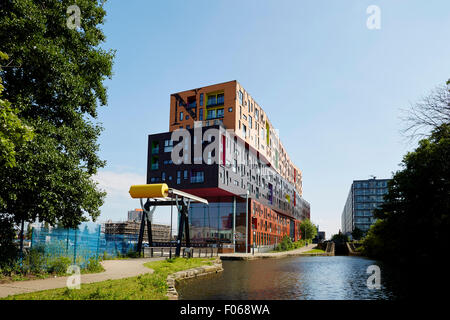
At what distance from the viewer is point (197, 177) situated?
56.2 metres

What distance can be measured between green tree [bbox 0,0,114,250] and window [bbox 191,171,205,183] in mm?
36919

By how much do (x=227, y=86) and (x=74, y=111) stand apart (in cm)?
4649

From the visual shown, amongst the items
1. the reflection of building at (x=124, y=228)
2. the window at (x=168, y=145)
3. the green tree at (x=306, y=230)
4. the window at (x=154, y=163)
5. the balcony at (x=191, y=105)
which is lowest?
the green tree at (x=306, y=230)

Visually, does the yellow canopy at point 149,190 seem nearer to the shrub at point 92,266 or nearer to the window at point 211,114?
the shrub at point 92,266

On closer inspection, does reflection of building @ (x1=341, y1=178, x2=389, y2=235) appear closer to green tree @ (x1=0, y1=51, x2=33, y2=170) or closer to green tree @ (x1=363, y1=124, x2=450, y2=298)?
green tree @ (x1=363, y1=124, x2=450, y2=298)

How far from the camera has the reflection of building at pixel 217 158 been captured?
56469 mm

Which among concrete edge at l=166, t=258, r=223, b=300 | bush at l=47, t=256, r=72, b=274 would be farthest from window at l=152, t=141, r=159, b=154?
bush at l=47, t=256, r=72, b=274

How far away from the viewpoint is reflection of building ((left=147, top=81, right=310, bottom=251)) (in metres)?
56.5

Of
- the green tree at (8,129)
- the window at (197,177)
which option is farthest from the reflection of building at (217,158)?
the green tree at (8,129)

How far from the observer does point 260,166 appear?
74250 millimetres

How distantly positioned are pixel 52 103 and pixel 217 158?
39263 mm

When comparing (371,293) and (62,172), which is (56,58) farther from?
(371,293)

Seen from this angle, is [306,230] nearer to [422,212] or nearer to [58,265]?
[422,212]
